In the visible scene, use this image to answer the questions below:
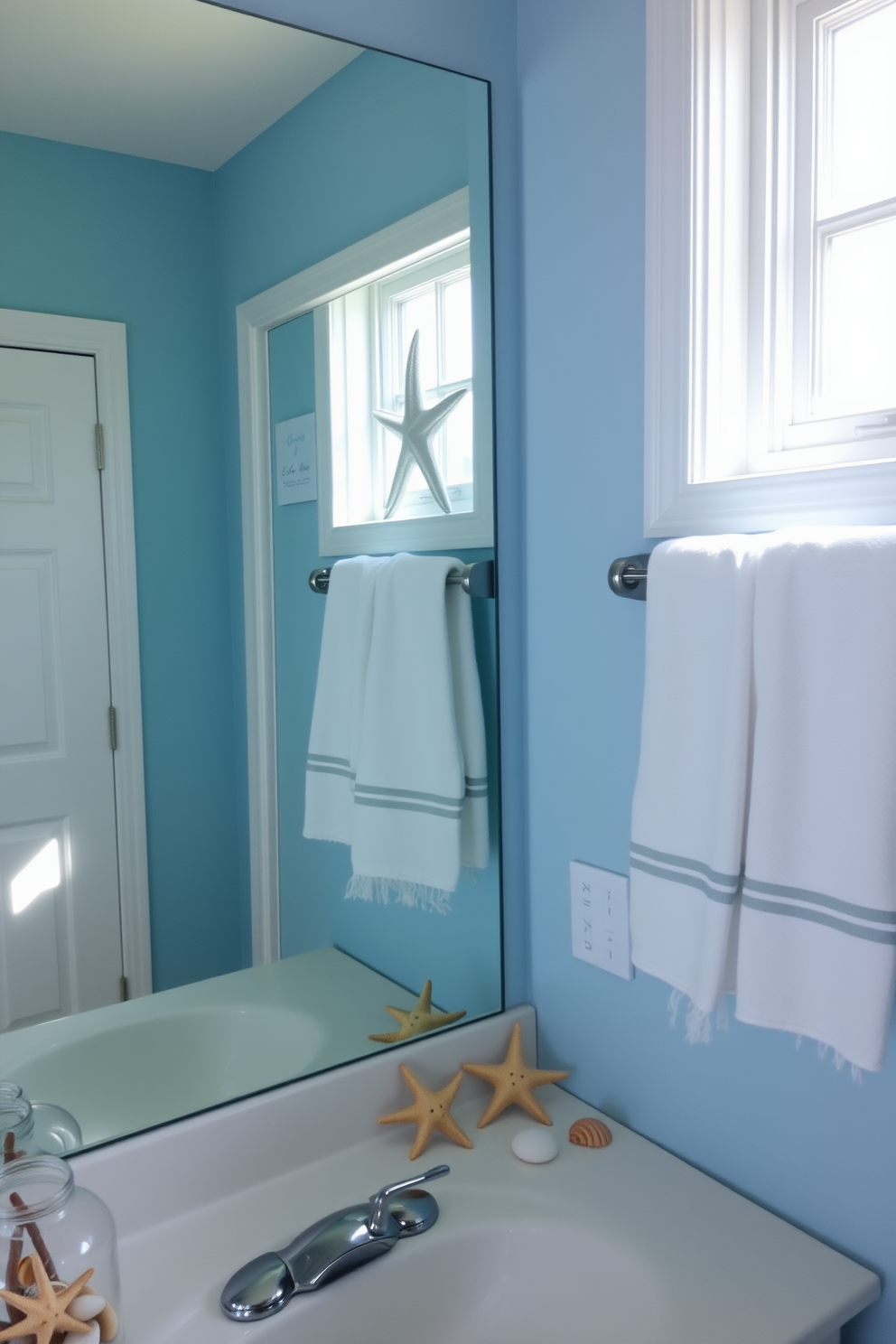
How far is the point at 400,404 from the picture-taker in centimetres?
124

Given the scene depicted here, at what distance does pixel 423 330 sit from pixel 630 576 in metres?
0.41

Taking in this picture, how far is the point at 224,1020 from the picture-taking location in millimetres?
1172

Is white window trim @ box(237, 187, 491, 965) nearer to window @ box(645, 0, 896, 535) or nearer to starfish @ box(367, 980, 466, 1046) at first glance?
starfish @ box(367, 980, 466, 1046)

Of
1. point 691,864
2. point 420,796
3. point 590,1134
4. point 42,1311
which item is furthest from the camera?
point 420,796

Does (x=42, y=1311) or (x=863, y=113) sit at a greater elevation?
(x=863, y=113)

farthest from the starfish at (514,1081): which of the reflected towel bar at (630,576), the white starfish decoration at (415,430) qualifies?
the white starfish decoration at (415,430)

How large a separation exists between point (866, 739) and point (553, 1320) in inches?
26.5

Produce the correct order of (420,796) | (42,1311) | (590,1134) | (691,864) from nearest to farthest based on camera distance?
(42,1311)
(691,864)
(590,1134)
(420,796)

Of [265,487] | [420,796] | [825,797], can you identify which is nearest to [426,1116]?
[420,796]

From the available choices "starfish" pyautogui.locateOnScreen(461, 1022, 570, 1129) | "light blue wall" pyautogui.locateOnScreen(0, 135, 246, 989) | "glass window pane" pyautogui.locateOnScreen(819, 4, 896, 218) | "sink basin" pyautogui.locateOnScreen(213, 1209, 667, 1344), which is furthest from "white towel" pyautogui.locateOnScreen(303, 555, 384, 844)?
"glass window pane" pyautogui.locateOnScreen(819, 4, 896, 218)

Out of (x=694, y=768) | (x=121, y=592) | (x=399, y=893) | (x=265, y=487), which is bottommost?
(x=399, y=893)

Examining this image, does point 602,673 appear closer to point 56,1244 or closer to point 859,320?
point 859,320

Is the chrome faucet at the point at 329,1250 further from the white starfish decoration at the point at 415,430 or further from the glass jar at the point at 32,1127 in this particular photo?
the white starfish decoration at the point at 415,430

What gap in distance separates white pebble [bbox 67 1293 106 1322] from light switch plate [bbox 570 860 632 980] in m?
0.64
